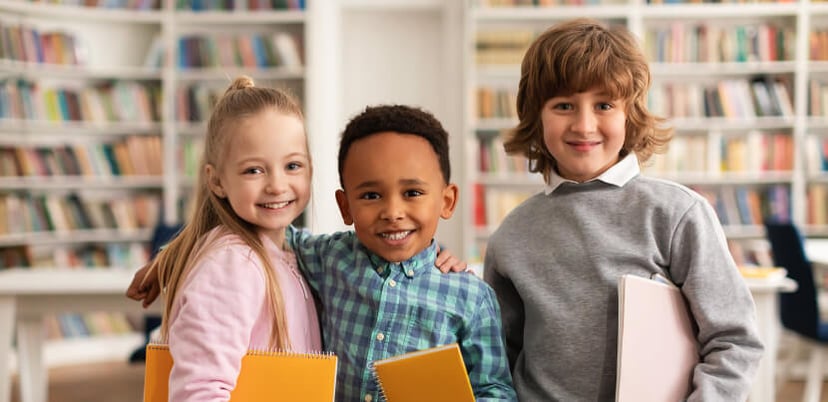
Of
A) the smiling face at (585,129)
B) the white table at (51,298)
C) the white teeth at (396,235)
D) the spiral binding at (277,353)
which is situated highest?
the smiling face at (585,129)

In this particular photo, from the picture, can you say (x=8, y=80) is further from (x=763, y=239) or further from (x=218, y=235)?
(x=763, y=239)

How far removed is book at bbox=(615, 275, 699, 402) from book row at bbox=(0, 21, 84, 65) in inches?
175

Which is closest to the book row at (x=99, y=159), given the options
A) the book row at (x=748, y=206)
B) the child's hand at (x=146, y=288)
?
the book row at (x=748, y=206)

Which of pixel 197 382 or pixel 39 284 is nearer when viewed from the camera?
pixel 197 382

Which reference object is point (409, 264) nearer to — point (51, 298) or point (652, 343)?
point (652, 343)

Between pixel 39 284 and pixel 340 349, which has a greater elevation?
pixel 340 349

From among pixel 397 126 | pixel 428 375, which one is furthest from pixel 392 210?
pixel 428 375

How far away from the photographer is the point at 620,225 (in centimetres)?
117

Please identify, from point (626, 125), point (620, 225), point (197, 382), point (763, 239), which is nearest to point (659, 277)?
point (620, 225)

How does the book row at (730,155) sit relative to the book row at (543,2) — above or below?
below

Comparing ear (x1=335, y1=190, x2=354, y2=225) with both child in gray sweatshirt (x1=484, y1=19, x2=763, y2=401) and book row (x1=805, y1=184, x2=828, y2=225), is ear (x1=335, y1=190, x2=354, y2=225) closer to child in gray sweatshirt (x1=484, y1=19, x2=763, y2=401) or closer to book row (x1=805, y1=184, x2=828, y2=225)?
child in gray sweatshirt (x1=484, y1=19, x2=763, y2=401)

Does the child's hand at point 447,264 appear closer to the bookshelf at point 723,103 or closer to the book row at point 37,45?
the bookshelf at point 723,103

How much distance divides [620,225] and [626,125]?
17 cm

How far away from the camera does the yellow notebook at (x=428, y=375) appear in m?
0.93
